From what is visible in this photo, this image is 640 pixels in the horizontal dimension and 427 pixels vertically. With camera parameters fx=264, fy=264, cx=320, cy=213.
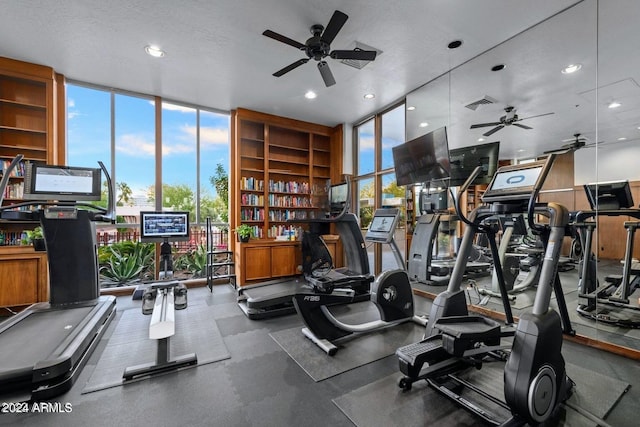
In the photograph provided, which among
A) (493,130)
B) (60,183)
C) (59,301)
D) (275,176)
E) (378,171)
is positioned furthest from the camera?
(275,176)

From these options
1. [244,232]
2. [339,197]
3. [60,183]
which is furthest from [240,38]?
[244,232]

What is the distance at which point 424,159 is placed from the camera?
3535 mm

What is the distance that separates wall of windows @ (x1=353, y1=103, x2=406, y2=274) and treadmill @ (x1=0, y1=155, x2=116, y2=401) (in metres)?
4.58

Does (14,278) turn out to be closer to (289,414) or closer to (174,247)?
(174,247)

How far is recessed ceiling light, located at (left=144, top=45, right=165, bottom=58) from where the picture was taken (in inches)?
139

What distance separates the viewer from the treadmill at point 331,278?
365cm

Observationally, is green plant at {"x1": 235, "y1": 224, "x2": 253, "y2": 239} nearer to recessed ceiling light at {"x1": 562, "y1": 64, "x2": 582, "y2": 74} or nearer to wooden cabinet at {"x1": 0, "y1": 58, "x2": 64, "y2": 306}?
wooden cabinet at {"x1": 0, "y1": 58, "x2": 64, "y2": 306}

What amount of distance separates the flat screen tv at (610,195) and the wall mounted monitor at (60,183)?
222 inches

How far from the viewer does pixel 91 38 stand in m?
3.36

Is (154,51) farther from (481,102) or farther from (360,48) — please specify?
(481,102)

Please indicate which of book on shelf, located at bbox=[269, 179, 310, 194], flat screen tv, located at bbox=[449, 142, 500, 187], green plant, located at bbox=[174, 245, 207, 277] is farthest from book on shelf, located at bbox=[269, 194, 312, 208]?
flat screen tv, located at bbox=[449, 142, 500, 187]

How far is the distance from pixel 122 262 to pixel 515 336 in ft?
19.0

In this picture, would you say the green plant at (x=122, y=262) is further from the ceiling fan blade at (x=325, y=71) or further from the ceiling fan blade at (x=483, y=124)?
the ceiling fan blade at (x=483, y=124)

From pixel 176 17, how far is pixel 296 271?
A: 4507 millimetres
